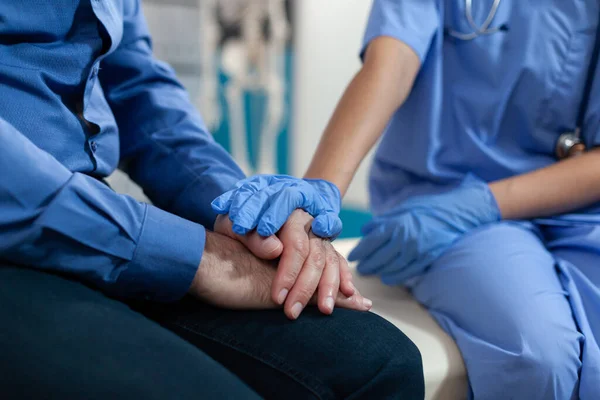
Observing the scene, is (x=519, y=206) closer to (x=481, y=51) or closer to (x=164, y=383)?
(x=481, y=51)

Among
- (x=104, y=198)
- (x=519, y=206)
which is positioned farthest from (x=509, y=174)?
(x=104, y=198)

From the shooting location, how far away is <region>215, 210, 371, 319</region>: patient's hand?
751 mm

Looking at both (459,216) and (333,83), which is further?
(333,83)

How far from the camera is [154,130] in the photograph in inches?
41.2

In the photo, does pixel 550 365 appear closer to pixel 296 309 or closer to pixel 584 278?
pixel 584 278

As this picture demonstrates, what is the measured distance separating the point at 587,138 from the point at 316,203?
605 mm

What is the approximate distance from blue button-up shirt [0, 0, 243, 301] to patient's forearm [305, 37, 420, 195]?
164 millimetres

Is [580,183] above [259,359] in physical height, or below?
above

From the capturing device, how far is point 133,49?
105 centimetres

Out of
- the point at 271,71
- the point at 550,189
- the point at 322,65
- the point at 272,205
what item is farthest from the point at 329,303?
the point at 322,65

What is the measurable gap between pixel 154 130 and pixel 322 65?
2946 millimetres

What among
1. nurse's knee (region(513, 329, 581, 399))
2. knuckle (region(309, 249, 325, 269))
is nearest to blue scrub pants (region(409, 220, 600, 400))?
nurse's knee (region(513, 329, 581, 399))

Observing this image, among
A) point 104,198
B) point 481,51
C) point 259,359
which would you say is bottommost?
point 259,359

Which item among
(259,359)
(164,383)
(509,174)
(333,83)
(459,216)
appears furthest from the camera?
(333,83)
